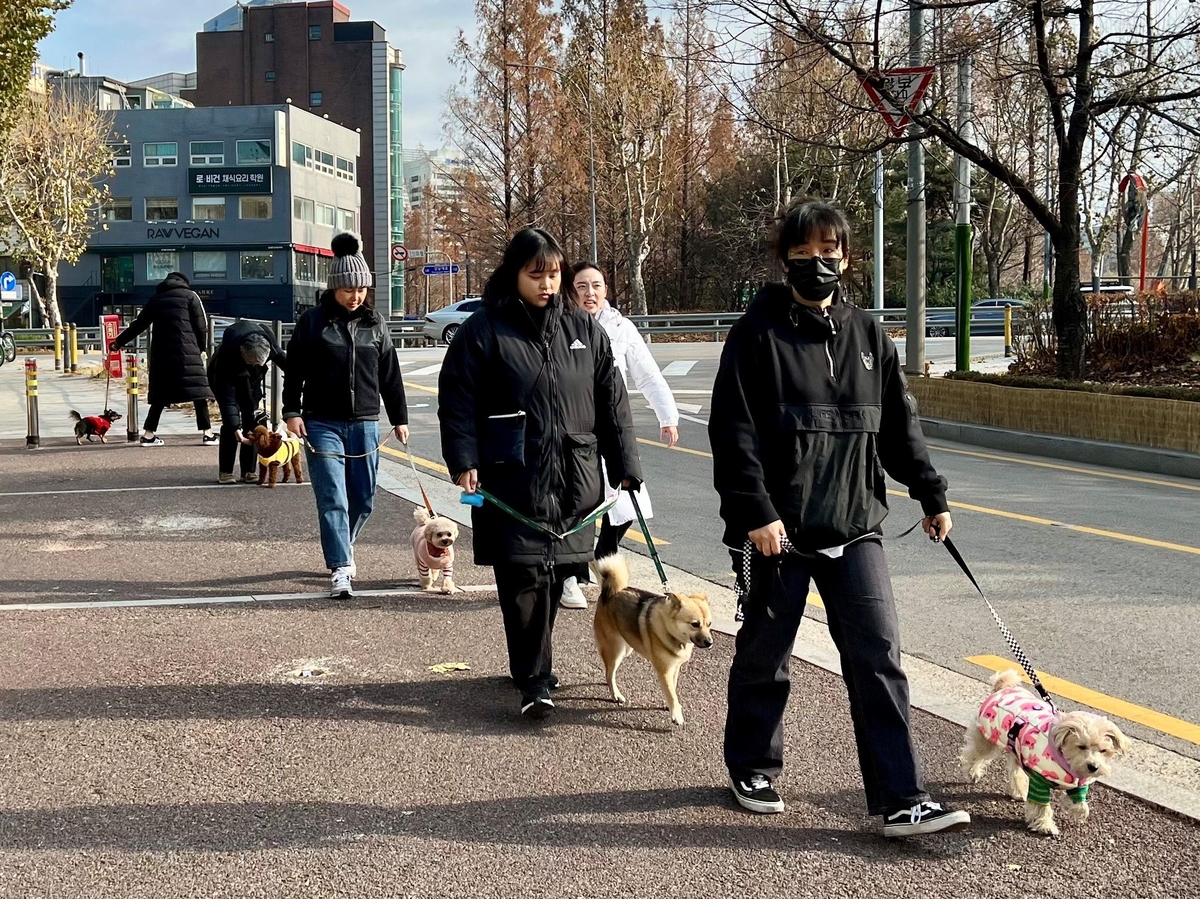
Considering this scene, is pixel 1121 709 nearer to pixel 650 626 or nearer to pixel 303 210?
pixel 650 626

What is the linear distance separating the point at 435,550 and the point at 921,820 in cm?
380

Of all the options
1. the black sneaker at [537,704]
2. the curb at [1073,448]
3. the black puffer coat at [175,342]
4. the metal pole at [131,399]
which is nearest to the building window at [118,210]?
the metal pole at [131,399]

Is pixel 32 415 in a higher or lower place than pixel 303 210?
lower

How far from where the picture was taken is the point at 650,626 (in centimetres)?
477

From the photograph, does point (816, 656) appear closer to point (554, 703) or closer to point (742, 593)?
point (554, 703)

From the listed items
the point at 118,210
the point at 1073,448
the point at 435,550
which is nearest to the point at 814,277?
the point at 435,550

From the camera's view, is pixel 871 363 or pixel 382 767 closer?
pixel 871 363

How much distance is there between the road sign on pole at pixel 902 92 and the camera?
15.4 metres

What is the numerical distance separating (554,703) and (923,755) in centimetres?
144

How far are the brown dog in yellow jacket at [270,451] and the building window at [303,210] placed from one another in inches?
2484

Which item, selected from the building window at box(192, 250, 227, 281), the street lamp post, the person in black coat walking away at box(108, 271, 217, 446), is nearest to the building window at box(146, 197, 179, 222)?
the building window at box(192, 250, 227, 281)

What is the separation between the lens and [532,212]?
50.6 metres

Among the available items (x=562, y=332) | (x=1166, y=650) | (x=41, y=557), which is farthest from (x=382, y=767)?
(x=41, y=557)

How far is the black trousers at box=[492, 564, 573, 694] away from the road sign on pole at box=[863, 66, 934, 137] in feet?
39.3
